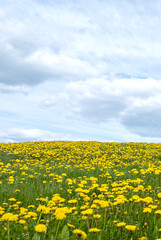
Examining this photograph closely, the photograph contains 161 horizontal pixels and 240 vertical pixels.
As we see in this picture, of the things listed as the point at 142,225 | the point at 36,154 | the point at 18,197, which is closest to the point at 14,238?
the point at 142,225

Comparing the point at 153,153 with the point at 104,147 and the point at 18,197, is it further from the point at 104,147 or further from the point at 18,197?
the point at 18,197

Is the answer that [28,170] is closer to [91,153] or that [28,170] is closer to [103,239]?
[103,239]

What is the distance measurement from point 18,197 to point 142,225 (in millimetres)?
2984

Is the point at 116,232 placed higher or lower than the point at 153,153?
lower

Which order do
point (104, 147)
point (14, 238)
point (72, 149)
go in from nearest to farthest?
point (14, 238) → point (72, 149) → point (104, 147)

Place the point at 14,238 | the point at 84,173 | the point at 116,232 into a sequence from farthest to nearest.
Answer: the point at 84,173, the point at 116,232, the point at 14,238

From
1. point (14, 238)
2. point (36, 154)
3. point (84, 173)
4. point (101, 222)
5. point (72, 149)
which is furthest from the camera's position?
point (72, 149)

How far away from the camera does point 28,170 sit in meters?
9.12

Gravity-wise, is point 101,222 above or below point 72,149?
below

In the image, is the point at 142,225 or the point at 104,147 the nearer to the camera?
the point at 142,225

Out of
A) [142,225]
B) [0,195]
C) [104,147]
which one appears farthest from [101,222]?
[104,147]

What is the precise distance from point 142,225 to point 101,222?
0.70 meters

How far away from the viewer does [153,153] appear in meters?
19.3

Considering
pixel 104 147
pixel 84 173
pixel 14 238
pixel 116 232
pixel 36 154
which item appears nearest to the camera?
pixel 14 238
